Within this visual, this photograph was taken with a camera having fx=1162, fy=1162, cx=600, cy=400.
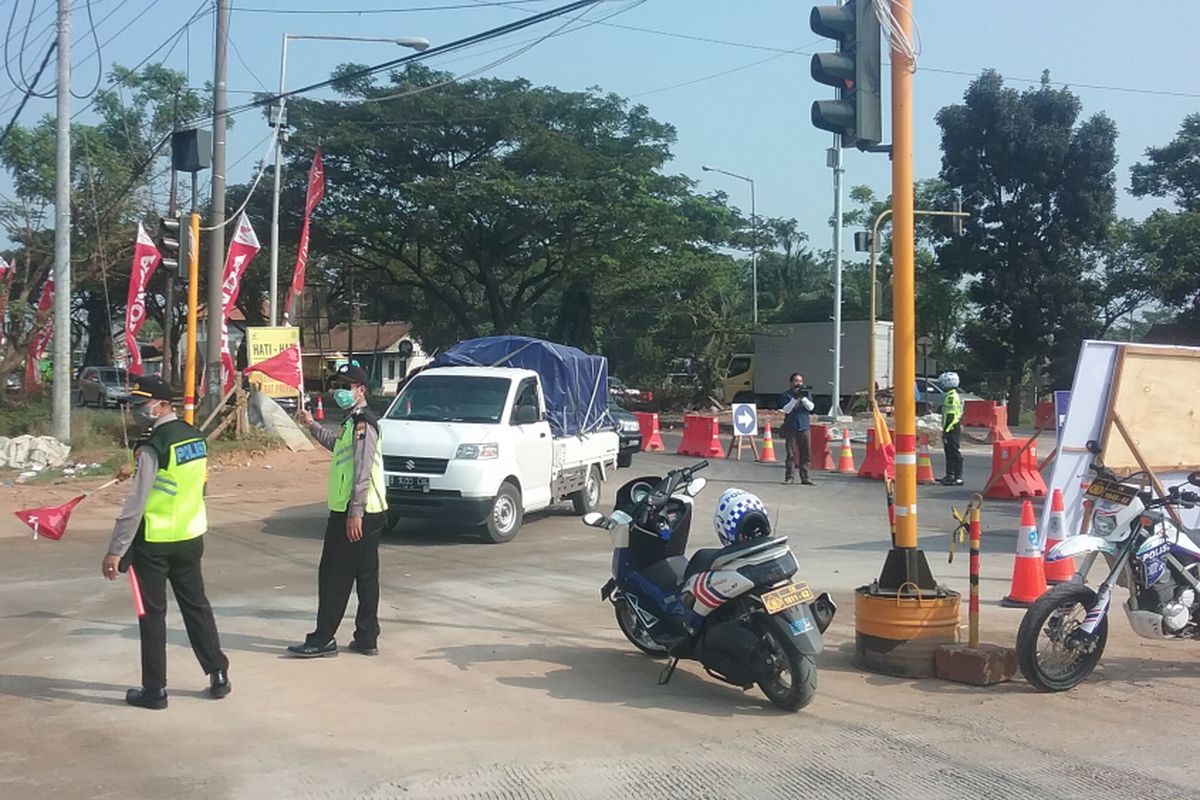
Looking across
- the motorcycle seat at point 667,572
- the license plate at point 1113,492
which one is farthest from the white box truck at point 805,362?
the motorcycle seat at point 667,572

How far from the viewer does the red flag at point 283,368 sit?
66.7ft

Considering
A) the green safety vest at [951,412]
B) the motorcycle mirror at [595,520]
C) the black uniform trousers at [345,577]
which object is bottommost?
the black uniform trousers at [345,577]

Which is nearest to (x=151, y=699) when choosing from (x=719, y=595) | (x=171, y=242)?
(x=719, y=595)

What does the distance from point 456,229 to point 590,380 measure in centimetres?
2498

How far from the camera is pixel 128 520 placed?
20.4 feet

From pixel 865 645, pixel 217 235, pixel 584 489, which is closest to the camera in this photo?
pixel 865 645

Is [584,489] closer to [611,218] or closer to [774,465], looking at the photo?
[774,465]

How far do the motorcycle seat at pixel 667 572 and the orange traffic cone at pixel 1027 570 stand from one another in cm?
352

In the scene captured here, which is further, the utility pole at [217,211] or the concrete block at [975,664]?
the utility pole at [217,211]

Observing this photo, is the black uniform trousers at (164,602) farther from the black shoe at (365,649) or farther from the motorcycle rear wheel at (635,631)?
the motorcycle rear wheel at (635,631)

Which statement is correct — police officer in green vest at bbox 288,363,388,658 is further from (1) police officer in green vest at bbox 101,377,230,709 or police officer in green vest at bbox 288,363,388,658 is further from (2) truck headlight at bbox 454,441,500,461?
(2) truck headlight at bbox 454,441,500,461

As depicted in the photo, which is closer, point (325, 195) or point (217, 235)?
point (217, 235)

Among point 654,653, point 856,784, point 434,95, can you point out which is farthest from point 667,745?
point 434,95

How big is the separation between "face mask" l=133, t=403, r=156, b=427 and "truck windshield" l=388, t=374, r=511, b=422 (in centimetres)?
678
